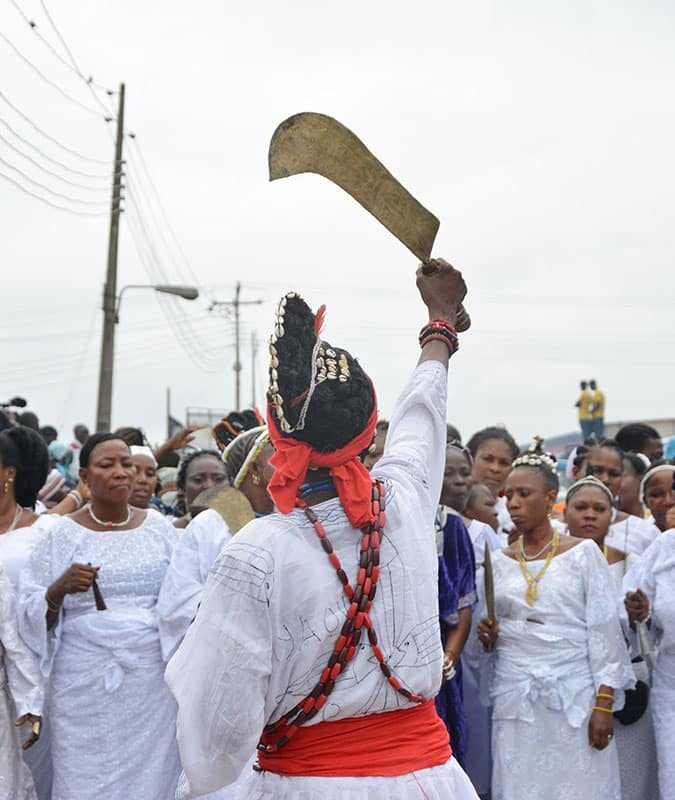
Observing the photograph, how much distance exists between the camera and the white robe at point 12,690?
5.49m

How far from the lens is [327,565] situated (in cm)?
276

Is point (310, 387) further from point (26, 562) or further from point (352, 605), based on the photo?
point (26, 562)

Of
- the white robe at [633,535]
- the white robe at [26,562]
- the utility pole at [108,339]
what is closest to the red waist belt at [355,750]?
the white robe at [26,562]

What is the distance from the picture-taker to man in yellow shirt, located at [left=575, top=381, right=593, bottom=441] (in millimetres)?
19484

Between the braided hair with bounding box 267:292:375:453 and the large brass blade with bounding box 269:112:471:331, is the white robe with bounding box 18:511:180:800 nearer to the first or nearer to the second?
the braided hair with bounding box 267:292:375:453

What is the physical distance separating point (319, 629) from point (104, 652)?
3.62 meters

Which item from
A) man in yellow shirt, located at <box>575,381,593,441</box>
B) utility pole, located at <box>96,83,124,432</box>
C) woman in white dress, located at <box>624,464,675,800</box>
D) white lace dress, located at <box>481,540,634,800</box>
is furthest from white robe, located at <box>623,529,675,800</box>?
utility pole, located at <box>96,83,124,432</box>

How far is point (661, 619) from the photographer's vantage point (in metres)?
6.50

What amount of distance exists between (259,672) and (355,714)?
0.29 m

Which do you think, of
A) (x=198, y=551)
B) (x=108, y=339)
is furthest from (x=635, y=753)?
(x=108, y=339)

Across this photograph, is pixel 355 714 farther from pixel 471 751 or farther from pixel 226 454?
pixel 471 751

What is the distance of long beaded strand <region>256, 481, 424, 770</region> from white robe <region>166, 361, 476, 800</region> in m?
0.02

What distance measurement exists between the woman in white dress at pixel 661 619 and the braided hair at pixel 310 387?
409cm

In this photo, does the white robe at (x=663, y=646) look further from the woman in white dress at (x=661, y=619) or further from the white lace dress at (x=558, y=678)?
the white lace dress at (x=558, y=678)
